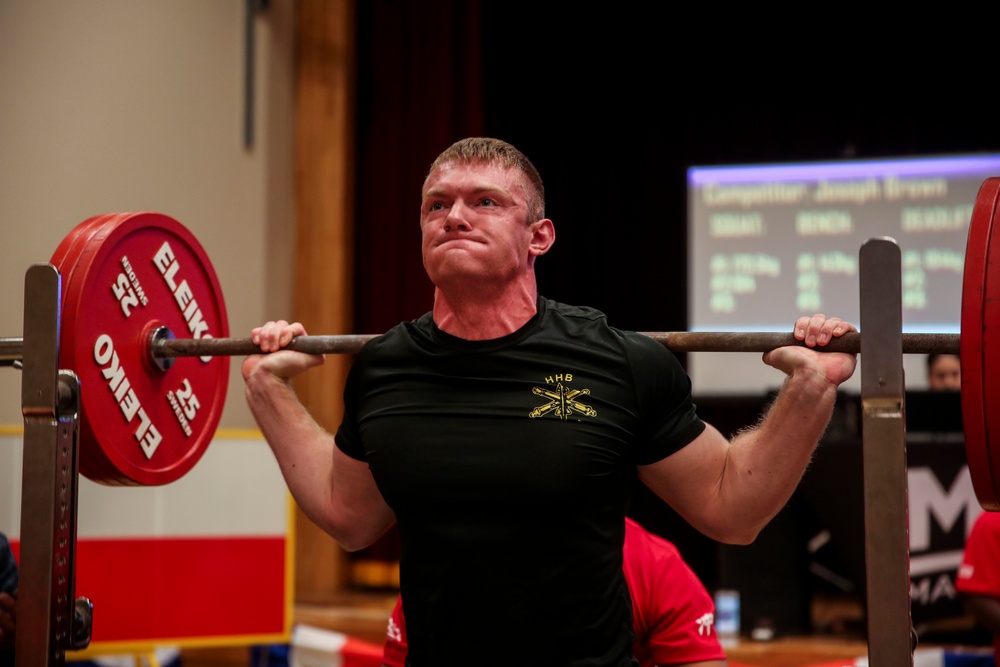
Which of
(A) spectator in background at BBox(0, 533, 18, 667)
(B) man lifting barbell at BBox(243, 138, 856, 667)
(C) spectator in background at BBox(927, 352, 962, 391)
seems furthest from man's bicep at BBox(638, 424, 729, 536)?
(C) spectator in background at BBox(927, 352, 962, 391)

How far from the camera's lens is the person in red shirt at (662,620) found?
218 centimetres

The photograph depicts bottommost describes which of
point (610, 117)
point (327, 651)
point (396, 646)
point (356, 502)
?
point (327, 651)

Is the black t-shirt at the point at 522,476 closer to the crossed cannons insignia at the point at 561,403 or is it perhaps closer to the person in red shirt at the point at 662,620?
the crossed cannons insignia at the point at 561,403

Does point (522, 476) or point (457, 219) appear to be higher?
point (457, 219)

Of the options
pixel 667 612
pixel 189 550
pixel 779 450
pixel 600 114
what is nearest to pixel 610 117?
pixel 600 114

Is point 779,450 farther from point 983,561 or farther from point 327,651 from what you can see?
point 327,651

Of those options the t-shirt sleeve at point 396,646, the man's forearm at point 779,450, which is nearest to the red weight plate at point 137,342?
the t-shirt sleeve at point 396,646

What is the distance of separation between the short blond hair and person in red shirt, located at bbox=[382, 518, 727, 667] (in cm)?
81

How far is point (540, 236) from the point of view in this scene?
1912mm

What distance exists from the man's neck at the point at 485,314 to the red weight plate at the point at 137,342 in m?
0.70

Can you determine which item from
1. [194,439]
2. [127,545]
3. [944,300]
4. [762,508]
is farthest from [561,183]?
[762,508]

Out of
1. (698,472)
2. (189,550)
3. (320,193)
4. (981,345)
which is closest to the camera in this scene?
(981,345)

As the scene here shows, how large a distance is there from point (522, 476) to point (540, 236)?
0.47 m

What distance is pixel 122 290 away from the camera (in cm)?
214
